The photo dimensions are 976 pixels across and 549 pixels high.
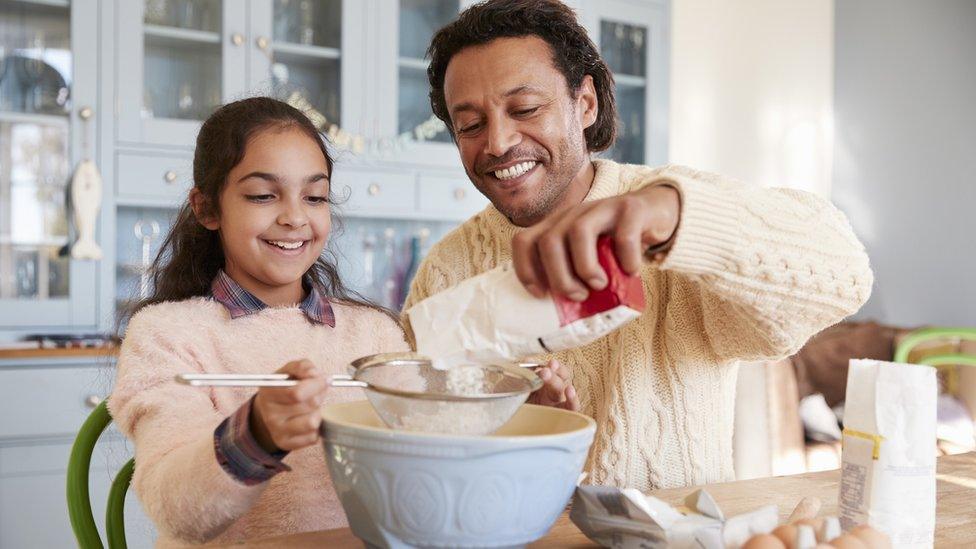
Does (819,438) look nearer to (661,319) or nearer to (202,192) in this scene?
(661,319)

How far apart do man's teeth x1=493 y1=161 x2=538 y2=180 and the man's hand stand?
0.65 m

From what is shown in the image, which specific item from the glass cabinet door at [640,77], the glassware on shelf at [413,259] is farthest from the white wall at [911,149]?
the glassware on shelf at [413,259]

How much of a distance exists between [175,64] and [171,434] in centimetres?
219

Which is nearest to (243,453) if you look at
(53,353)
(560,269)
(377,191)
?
(560,269)

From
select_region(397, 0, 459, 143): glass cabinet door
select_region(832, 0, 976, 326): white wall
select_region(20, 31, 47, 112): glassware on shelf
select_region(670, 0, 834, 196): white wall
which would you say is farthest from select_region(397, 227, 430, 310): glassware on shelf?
select_region(832, 0, 976, 326): white wall

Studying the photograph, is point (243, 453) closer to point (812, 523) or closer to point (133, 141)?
point (812, 523)

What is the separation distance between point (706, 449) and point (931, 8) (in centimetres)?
353

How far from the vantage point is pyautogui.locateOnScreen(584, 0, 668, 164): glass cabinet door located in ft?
11.9

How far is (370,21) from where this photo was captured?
3.07m

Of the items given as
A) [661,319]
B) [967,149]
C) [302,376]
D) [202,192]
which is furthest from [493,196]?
[967,149]

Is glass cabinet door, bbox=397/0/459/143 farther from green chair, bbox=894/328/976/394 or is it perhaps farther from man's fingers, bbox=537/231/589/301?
man's fingers, bbox=537/231/589/301

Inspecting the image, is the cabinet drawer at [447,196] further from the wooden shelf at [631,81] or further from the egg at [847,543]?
the egg at [847,543]

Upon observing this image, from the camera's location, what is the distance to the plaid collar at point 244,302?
47.9 inches

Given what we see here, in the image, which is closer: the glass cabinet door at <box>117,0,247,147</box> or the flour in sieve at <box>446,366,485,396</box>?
the flour in sieve at <box>446,366,485,396</box>
